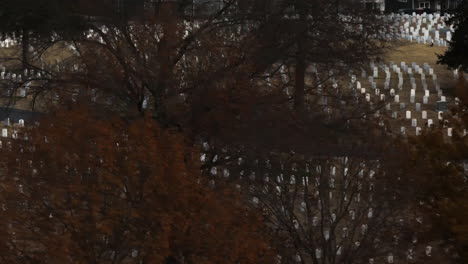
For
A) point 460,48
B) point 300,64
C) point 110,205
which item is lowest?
point 110,205

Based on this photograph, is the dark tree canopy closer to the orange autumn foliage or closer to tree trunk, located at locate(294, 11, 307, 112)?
tree trunk, located at locate(294, 11, 307, 112)

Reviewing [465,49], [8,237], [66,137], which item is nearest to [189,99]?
[66,137]

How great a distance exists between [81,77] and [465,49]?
17.1 meters

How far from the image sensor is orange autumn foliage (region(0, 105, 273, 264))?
46.7 feet

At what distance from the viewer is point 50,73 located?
24516 millimetres

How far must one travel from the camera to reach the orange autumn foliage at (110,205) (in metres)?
14.2

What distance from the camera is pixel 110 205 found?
14.7 m

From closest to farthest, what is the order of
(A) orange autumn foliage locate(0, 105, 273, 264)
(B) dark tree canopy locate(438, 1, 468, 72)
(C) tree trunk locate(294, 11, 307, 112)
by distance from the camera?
(A) orange autumn foliage locate(0, 105, 273, 264) → (C) tree trunk locate(294, 11, 307, 112) → (B) dark tree canopy locate(438, 1, 468, 72)

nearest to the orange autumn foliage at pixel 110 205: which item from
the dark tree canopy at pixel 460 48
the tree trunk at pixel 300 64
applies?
the tree trunk at pixel 300 64

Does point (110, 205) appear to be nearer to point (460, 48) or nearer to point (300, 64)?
point (300, 64)

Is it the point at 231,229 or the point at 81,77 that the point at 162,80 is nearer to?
the point at 81,77

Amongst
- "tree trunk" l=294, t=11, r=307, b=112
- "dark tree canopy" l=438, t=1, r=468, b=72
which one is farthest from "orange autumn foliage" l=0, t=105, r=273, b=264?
"dark tree canopy" l=438, t=1, r=468, b=72

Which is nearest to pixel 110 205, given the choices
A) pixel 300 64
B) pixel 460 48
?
pixel 300 64

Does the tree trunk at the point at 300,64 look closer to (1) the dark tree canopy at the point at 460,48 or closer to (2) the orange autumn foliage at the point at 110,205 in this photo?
(1) the dark tree canopy at the point at 460,48
